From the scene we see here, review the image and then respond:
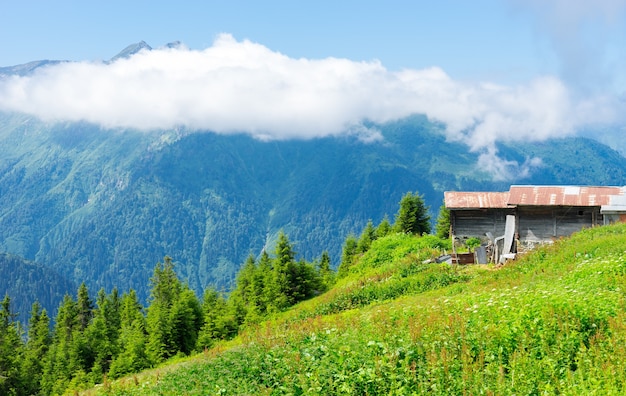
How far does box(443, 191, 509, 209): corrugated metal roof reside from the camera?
4603cm

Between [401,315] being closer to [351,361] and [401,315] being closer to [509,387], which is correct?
[351,361]

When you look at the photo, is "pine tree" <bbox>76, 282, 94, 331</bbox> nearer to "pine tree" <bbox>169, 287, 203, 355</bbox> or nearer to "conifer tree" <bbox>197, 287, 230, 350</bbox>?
"conifer tree" <bbox>197, 287, 230, 350</bbox>

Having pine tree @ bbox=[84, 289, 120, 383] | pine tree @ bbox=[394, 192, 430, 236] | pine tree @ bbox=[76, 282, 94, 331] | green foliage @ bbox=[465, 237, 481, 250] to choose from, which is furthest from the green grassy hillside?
pine tree @ bbox=[76, 282, 94, 331]

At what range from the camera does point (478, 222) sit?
4697 centimetres

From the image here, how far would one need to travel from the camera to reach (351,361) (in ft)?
39.3

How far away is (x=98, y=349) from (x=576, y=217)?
43.7m

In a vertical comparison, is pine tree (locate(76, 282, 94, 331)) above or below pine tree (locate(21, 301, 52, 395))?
above

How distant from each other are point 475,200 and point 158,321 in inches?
1048

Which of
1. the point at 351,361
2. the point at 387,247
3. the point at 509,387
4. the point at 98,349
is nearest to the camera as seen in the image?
the point at 509,387

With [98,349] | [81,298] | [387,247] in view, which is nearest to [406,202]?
[387,247]

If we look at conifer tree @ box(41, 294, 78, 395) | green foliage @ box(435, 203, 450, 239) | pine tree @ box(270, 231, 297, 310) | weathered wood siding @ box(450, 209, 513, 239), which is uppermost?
green foliage @ box(435, 203, 450, 239)

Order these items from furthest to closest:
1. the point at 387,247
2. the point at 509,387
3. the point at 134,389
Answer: the point at 387,247, the point at 134,389, the point at 509,387

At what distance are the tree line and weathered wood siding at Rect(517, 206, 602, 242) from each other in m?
16.1

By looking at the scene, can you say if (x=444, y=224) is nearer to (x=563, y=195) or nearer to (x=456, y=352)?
(x=563, y=195)
